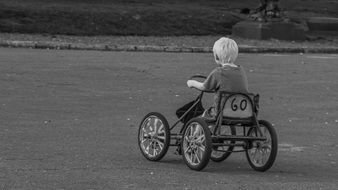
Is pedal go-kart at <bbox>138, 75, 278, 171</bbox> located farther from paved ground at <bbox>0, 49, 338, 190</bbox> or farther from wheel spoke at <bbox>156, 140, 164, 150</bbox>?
paved ground at <bbox>0, 49, 338, 190</bbox>

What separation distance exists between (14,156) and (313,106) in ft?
19.5

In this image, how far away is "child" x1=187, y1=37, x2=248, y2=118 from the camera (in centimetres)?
838

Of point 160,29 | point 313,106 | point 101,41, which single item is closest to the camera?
point 313,106

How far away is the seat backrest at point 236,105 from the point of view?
8.29 meters

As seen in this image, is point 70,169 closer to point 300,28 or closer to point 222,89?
point 222,89

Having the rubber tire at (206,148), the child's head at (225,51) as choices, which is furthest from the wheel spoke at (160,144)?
the child's head at (225,51)

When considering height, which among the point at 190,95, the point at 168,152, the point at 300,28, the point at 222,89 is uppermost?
the point at 222,89

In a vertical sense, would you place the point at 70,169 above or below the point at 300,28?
above

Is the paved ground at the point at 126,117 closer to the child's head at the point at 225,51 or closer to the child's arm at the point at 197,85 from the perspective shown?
the child's arm at the point at 197,85

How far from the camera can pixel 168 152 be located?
938cm

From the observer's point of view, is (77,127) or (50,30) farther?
(50,30)

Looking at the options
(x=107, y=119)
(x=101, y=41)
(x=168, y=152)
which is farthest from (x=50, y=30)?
(x=168, y=152)

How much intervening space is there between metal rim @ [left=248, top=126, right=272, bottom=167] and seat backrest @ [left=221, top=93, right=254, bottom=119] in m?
0.23

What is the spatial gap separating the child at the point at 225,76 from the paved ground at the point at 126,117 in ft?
2.29
